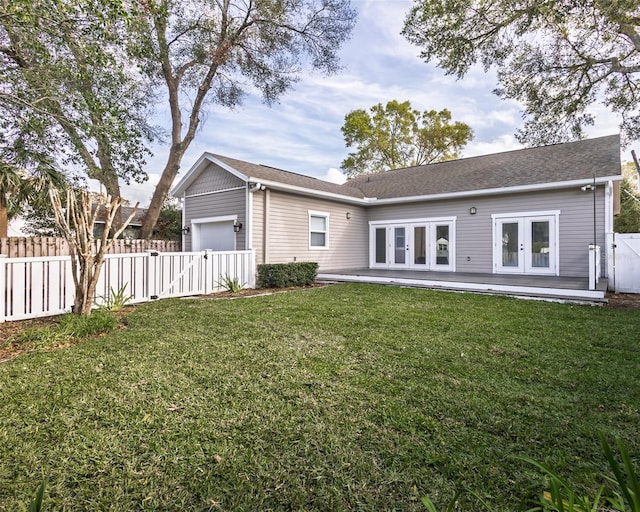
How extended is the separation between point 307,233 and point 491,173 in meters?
6.78

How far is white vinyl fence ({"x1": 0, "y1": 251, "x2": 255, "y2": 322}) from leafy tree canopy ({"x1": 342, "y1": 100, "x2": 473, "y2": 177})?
21.4 m

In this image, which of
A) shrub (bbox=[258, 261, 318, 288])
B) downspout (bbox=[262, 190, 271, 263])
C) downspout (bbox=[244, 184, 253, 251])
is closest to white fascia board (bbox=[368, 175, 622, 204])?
downspout (bbox=[262, 190, 271, 263])

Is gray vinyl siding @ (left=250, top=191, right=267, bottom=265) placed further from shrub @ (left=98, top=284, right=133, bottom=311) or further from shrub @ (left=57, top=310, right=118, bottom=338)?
shrub @ (left=57, top=310, right=118, bottom=338)

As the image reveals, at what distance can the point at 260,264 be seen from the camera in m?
9.54

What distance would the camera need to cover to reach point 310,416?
2445 mm

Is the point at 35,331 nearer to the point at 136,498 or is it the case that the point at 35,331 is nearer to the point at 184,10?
the point at 136,498

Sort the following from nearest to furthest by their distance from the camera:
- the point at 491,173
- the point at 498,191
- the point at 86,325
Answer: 1. the point at 86,325
2. the point at 498,191
3. the point at 491,173

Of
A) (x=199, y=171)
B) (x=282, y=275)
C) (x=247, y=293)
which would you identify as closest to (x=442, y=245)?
(x=282, y=275)

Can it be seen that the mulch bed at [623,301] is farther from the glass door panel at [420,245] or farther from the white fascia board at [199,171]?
the white fascia board at [199,171]

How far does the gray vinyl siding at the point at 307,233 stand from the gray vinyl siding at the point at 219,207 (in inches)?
20.2

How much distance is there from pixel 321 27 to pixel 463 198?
Answer: 29.6ft

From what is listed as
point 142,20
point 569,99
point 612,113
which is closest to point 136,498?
point 142,20

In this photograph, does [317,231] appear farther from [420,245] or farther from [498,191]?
[498,191]

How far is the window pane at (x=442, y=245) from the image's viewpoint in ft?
39.0
